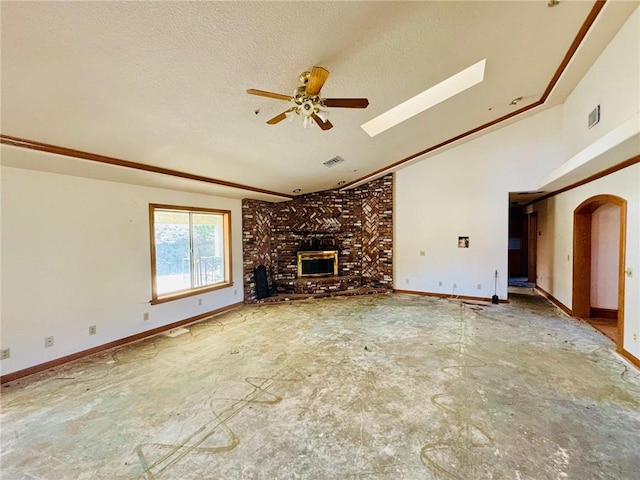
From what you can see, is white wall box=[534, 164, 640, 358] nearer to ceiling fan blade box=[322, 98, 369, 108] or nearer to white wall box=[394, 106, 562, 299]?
white wall box=[394, 106, 562, 299]

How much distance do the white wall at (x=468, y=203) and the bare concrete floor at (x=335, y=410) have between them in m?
2.28

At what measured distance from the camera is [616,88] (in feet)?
11.6

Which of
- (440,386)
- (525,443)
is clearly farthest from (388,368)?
(525,443)

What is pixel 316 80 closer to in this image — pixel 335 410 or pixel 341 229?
pixel 335 410

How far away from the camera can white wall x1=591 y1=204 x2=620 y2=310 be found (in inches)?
195

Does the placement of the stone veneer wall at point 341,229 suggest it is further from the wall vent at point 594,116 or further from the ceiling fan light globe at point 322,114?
the ceiling fan light globe at point 322,114

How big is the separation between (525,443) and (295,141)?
3992mm

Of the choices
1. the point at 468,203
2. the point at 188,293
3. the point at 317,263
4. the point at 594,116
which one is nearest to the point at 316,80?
the point at 188,293

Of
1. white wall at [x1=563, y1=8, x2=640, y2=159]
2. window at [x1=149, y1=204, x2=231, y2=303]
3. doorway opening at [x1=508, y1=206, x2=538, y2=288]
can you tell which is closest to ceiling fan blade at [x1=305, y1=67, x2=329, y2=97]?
white wall at [x1=563, y1=8, x2=640, y2=159]

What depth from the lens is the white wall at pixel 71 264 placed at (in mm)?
3131

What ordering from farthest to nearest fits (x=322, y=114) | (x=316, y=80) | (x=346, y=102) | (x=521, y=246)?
(x=521, y=246), (x=322, y=114), (x=346, y=102), (x=316, y=80)

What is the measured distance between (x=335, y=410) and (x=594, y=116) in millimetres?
5459

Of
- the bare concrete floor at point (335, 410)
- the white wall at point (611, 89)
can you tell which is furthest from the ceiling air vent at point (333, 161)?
the white wall at point (611, 89)

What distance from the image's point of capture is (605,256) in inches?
199
